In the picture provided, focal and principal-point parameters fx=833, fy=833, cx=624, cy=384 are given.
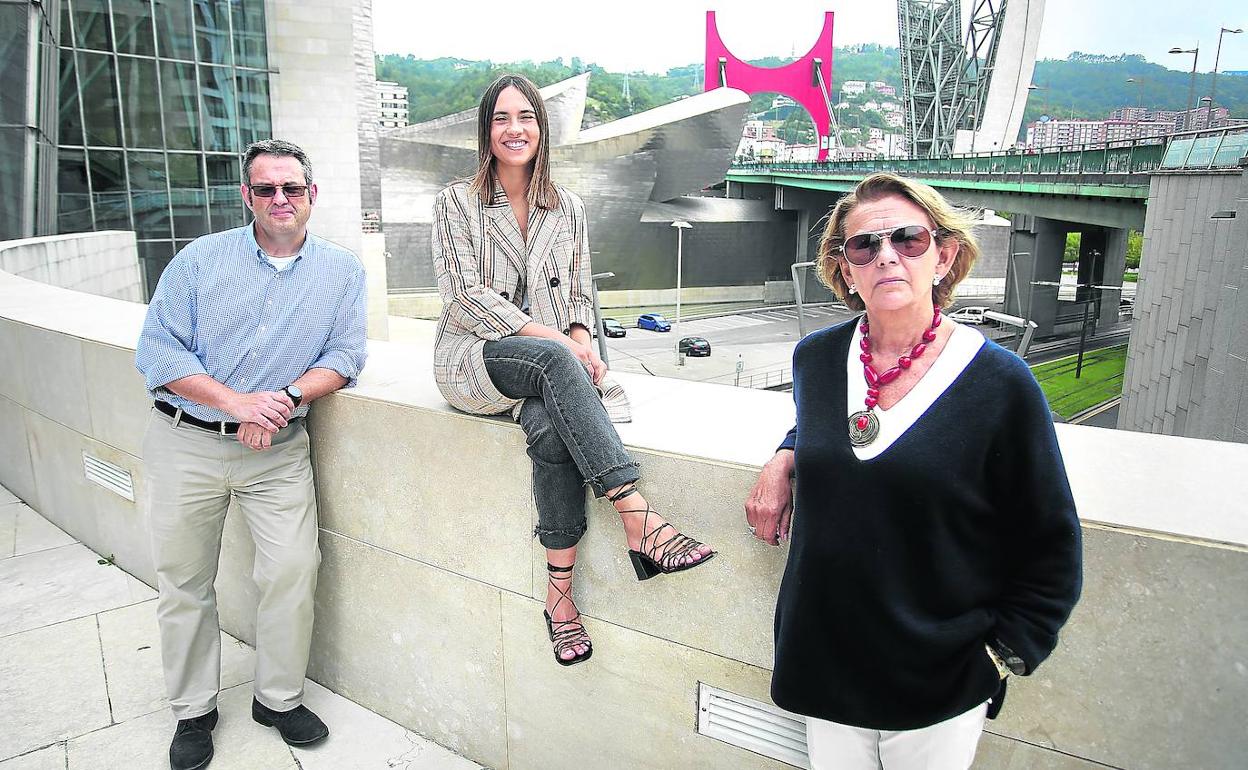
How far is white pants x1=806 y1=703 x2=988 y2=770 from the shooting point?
60.0 inches

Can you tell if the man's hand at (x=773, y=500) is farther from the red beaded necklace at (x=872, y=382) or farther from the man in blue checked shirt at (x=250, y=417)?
the man in blue checked shirt at (x=250, y=417)

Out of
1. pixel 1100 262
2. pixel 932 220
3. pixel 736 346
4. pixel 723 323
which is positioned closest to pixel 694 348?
pixel 736 346

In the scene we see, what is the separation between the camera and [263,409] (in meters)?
2.60

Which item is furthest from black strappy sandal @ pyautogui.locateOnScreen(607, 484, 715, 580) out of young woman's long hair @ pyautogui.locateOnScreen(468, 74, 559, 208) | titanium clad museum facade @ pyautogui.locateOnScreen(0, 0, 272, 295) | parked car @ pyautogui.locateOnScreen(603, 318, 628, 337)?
parked car @ pyautogui.locateOnScreen(603, 318, 628, 337)

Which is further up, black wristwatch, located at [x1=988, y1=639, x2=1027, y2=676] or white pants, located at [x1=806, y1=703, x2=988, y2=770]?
black wristwatch, located at [x1=988, y1=639, x2=1027, y2=676]

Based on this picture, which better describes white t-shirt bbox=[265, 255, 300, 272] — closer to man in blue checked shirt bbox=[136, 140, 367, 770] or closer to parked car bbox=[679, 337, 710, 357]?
man in blue checked shirt bbox=[136, 140, 367, 770]

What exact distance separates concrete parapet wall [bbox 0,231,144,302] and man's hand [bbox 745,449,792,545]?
7.81 m

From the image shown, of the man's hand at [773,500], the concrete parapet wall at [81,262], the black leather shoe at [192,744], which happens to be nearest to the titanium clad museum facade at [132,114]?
the concrete parapet wall at [81,262]

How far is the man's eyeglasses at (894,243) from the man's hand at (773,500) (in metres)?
0.45

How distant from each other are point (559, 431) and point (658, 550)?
39cm

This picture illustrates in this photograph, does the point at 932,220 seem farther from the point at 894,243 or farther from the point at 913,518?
the point at 913,518

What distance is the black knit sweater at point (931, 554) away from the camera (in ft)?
4.55

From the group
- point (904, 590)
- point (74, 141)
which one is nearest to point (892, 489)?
point (904, 590)

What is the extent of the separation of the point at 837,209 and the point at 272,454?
204 cm
